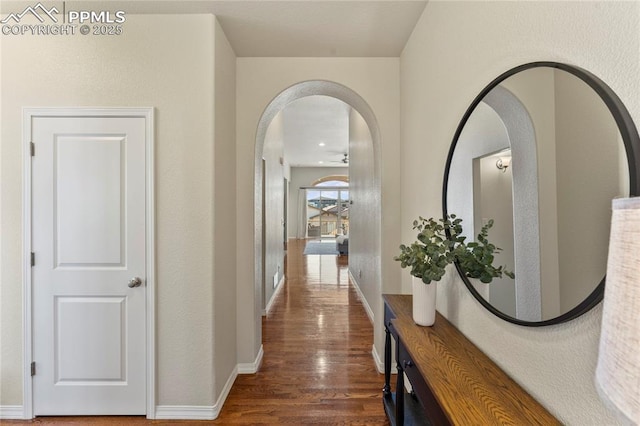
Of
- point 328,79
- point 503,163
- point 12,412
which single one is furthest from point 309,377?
point 328,79

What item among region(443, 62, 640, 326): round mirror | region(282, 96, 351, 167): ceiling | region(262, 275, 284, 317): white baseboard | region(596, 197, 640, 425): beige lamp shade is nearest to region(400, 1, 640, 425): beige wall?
region(443, 62, 640, 326): round mirror

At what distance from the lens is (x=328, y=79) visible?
8.20ft

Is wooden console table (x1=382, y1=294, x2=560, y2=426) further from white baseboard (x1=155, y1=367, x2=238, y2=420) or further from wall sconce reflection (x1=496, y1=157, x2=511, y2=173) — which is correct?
white baseboard (x1=155, y1=367, x2=238, y2=420)

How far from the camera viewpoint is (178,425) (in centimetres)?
191

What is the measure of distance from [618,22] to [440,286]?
4.40 feet

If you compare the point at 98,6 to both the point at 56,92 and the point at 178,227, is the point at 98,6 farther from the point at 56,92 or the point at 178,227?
the point at 178,227

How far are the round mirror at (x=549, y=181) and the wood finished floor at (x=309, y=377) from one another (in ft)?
4.81

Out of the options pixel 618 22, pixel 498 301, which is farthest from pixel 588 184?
pixel 498 301

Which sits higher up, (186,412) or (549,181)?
(549,181)

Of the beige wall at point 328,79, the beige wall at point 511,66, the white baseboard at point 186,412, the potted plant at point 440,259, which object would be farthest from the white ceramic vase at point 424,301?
the white baseboard at point 186,412

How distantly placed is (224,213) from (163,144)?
64 centimetres

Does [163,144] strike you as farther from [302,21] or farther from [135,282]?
[302,21]

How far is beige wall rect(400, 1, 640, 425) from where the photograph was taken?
731mm

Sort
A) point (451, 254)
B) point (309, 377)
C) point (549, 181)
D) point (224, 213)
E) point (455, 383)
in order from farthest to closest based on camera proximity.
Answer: point (309, 377), point (224, 213), point (451, 254), point (455, 383), point (549, 181)
